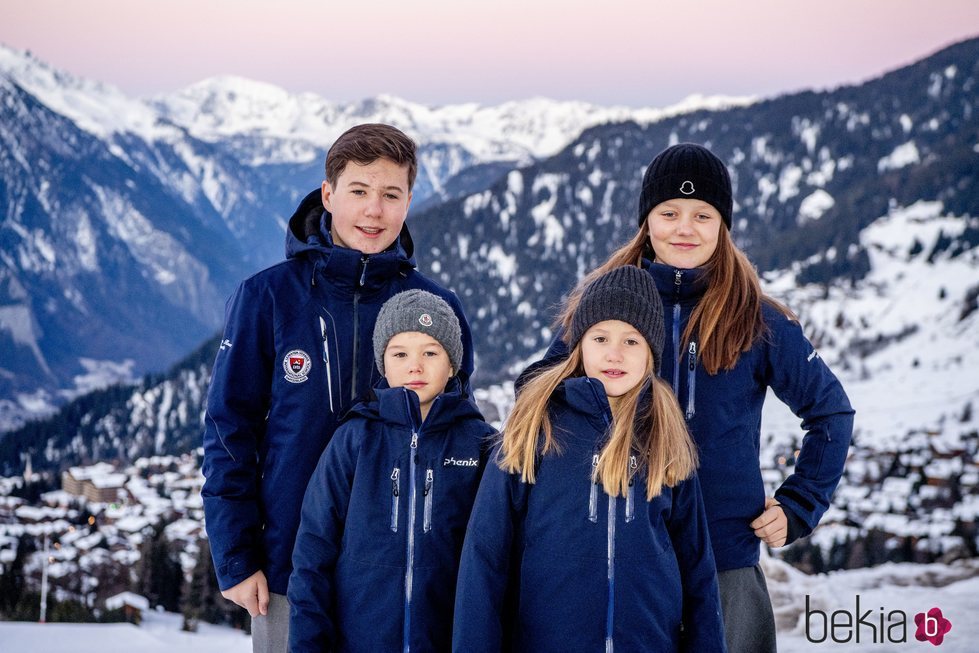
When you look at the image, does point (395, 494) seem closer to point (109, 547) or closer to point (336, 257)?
point (336, 257)

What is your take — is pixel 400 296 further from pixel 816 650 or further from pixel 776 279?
pixel 776 279

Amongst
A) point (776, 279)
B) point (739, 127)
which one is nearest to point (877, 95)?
point (739, 127)

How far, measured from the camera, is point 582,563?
3229 millimetres

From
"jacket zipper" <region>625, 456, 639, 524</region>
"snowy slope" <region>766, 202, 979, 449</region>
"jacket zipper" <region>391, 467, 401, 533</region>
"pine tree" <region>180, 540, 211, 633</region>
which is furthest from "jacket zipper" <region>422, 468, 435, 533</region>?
"snowy slope" <region>766, 202, 979, 449</region>

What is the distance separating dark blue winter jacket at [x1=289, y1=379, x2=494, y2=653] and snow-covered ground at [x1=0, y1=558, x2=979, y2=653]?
4.41 m

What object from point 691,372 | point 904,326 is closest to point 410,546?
point 691,372

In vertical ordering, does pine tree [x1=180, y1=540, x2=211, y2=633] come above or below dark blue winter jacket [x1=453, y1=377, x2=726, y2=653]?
below

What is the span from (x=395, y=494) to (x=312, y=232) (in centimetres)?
155

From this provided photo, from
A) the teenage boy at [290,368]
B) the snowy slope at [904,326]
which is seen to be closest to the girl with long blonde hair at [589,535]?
the teenage boy at [290,368]

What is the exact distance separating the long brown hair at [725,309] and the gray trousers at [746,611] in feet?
3.00

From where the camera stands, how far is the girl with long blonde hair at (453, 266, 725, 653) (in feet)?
10.5

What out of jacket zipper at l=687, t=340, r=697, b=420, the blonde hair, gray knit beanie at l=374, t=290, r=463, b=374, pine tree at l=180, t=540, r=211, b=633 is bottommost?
pine tree at l=180, t=540, r=211, b=633

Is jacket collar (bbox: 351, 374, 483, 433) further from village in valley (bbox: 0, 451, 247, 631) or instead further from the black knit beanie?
village in valley (bbox: 0, 451, 247, 631)

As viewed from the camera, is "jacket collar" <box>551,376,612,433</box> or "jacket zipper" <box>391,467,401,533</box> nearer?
"jacket collar" <box>551,376,612,433</box>
